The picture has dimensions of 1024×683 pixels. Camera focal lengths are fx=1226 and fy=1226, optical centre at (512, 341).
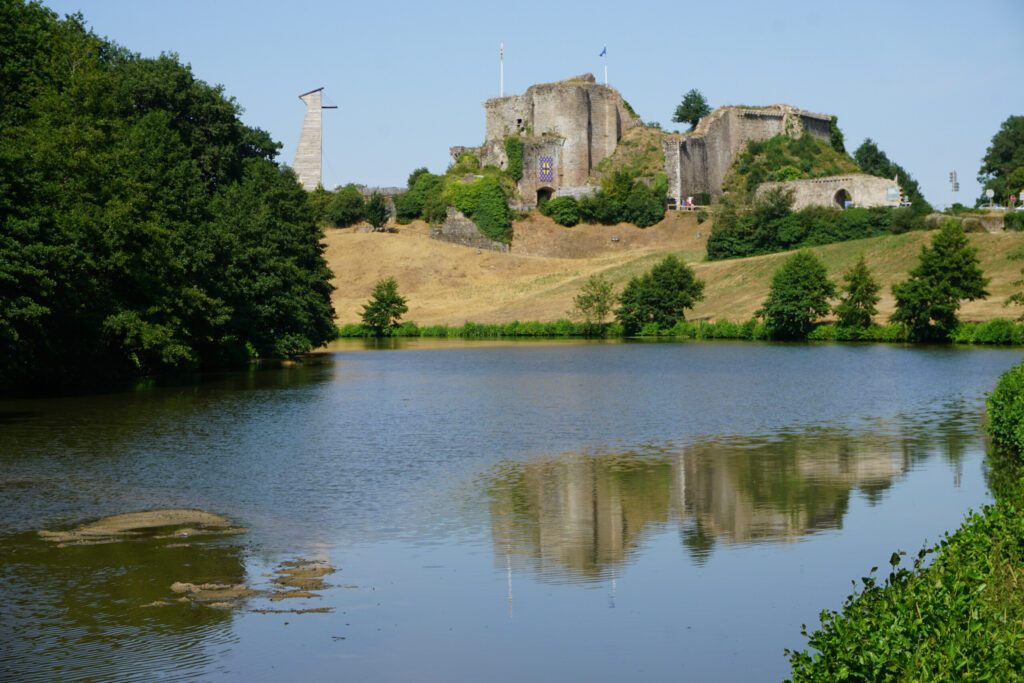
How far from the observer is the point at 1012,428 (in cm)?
2159

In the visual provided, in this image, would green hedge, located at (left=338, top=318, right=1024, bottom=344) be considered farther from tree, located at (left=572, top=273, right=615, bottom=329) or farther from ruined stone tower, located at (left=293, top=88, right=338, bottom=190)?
ruined stone tower, located at (left=293, top=88, right=338, bottom=190)

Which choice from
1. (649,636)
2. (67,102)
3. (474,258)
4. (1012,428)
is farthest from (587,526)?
(474,258)

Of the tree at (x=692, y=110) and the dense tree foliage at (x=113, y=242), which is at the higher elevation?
the tree at (x=692, y=110)

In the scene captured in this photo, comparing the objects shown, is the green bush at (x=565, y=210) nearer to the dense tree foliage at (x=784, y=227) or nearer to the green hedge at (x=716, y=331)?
the dense tree foliage at (x=784, y=227)

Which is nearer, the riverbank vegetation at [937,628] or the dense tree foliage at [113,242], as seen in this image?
the riverbank vegetation at [937,628]

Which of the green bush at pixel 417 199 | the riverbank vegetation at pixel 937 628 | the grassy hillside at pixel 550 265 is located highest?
the green bush at pixel 417 199

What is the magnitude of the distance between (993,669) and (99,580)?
10307mm

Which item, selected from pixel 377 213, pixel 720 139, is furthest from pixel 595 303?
pixel 377 213

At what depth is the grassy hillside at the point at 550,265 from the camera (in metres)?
79.8

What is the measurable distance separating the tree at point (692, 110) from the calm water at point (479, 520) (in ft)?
293

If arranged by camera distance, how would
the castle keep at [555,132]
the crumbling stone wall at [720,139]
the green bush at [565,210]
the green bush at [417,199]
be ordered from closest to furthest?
1. the green bush at [565,210]
2. the crumbling stone wall at [720,139]
3. the castle keep at [555,132]
4. the green bush at [417,199]

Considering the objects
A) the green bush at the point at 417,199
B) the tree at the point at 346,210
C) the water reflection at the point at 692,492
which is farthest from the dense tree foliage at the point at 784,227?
the water reflection at the point at 692,492

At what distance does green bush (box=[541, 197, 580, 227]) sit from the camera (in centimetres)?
10938

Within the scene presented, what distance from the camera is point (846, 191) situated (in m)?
102
